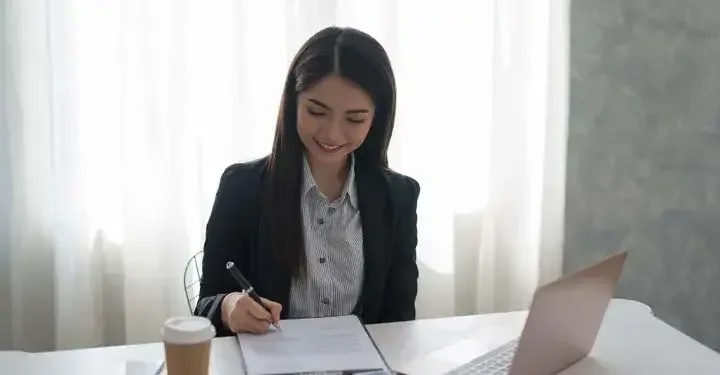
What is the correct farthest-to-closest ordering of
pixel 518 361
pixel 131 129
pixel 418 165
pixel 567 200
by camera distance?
pixel 567 200 < pixel 418 165 < pixel 131 129 < pixel 518 361

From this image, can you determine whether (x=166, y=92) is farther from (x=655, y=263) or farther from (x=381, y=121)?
(x=655, y=263)

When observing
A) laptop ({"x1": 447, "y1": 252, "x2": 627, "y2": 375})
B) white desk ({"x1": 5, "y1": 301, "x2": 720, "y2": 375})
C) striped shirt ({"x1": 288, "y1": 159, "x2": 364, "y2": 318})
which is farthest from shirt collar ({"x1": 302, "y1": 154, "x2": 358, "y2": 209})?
laptop ({"x1": 447, "y1": 252, "x2": 627, "y2": 375})

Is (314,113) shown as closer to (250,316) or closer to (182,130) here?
(250,316)

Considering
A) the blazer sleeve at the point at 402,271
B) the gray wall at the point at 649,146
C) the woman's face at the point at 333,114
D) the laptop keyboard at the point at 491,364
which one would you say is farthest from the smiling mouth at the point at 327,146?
the gray wall at the point at 649,146

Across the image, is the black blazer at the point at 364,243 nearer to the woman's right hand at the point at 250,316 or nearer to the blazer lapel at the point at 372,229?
the blazer lapel at the point at 372,229

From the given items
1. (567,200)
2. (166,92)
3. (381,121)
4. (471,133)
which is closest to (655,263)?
(567,200)

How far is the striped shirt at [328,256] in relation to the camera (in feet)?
5.37

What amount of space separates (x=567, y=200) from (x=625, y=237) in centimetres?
23

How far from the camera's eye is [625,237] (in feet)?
8.42

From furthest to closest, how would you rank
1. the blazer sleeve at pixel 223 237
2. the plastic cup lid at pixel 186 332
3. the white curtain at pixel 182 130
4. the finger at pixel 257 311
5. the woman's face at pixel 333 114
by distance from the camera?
the white curtain at pixel 182 130
the blazer sleeve at pixel 223 237
the woman's face at pixel 333 114
the finger at pixel 257 311
the plastic cup lid at pixel 186 332

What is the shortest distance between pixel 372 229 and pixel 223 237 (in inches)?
11.5

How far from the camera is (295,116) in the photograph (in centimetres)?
156

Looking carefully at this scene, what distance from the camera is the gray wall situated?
2445 millimetres

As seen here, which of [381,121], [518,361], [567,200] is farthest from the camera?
[567,200]
